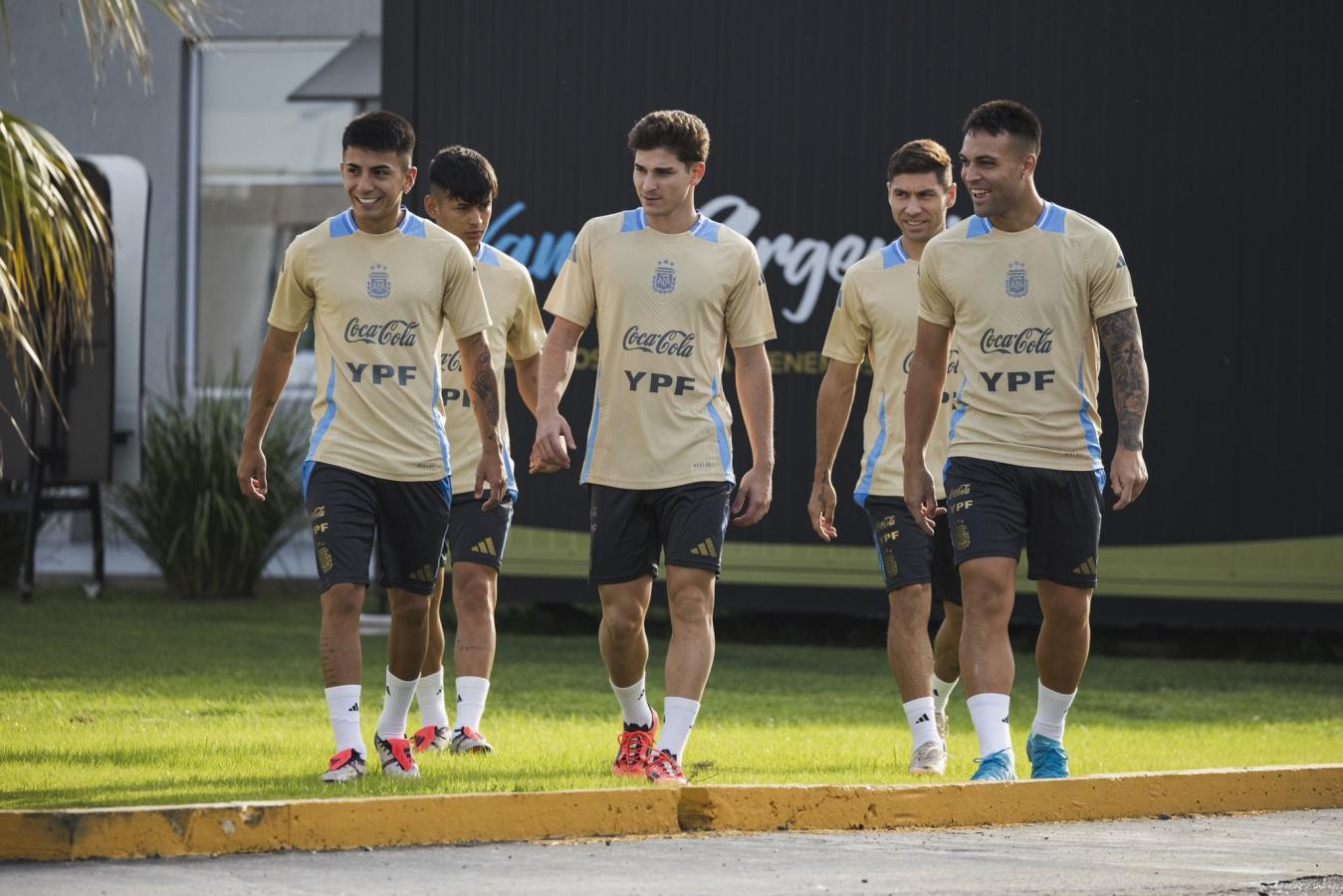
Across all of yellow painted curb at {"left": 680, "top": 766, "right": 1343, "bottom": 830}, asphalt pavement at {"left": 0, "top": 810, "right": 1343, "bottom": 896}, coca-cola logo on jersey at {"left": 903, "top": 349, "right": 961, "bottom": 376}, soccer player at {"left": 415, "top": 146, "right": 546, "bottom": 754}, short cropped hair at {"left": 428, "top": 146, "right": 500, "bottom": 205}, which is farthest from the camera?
short cropped hair at {"left": 428, "top": 146, "right": 500, "bottom": 205}

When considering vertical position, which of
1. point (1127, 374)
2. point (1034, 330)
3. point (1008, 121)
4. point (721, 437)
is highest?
point (1008, 121)

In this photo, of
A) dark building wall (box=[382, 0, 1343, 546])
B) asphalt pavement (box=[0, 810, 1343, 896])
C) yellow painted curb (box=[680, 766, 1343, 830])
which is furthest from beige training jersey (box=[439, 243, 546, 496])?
dark building wall (box=[382, 0, 1343, 546])

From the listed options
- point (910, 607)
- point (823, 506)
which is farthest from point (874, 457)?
point (910, 607)

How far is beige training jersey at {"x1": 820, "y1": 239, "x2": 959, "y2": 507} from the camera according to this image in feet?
24.1

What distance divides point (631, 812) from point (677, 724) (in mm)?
793

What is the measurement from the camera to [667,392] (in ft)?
21.9

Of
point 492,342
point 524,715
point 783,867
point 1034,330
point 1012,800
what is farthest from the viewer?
point 524,715

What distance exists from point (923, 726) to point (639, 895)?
2.43 metres

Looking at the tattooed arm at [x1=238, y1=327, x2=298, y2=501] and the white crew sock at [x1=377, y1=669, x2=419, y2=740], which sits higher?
the tattooed arm at [x1=238, y1=327, x2=298, y2=501]

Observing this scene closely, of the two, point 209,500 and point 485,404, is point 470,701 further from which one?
point 209,500

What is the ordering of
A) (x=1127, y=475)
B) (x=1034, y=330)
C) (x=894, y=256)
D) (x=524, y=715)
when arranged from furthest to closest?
(x=524, y=715), (x=894, y=256), (x=1034, y=330), (x=1127, y=475)

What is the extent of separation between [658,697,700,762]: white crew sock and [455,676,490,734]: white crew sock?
3.86ft

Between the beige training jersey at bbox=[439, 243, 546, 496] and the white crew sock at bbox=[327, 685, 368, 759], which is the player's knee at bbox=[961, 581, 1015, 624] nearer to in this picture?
the white crew sock at bbox=[327, 685, 368, 759]

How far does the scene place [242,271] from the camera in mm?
20234
